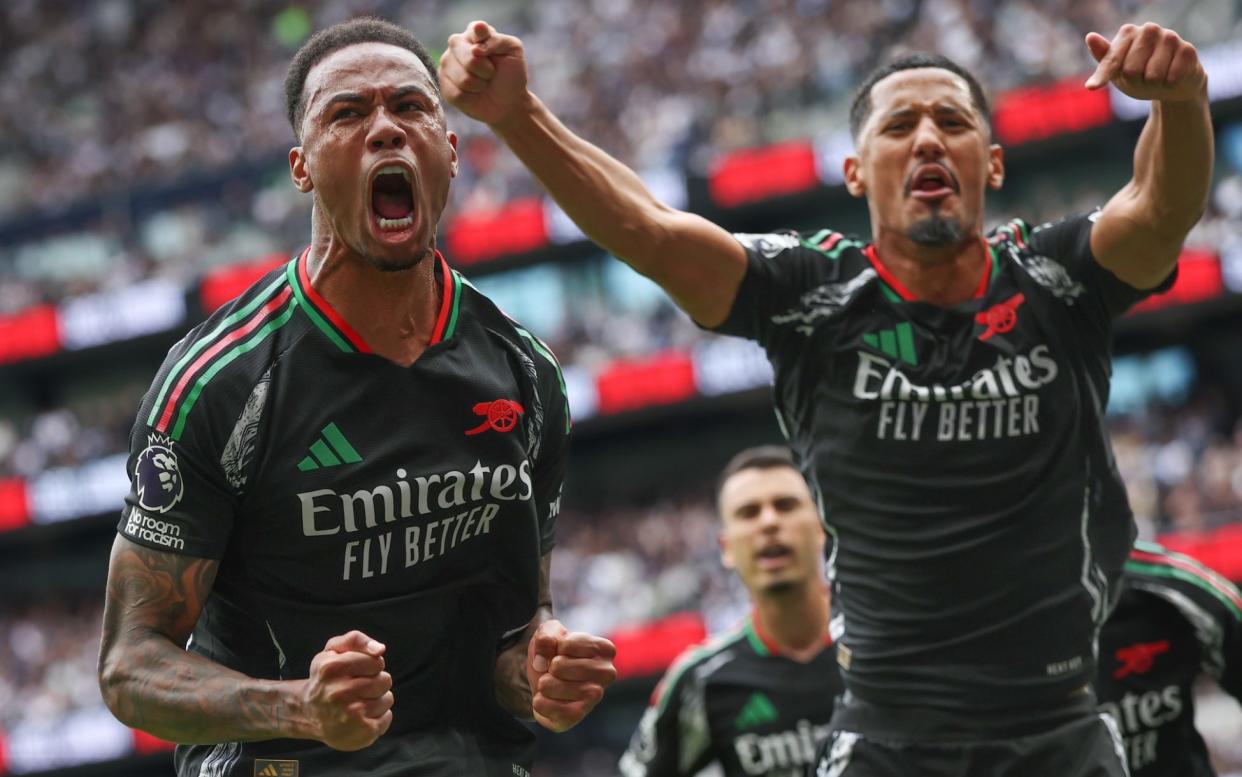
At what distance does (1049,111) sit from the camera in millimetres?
22469

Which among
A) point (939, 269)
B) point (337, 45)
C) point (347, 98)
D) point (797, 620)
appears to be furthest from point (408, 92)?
point (797, 620)

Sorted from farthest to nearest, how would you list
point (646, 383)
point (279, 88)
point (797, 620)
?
point (279, 88), point (646, 383), point (797, 620)

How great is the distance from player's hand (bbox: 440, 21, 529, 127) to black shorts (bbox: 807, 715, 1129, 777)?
2.13 metres

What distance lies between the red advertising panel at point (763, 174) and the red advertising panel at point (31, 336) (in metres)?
12.8

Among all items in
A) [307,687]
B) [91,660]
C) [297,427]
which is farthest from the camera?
[91,660]

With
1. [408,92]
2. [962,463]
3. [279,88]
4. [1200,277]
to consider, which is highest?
[279,88]

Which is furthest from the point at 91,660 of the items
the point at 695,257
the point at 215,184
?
the point at 695,257

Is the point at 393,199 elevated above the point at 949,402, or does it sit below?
above

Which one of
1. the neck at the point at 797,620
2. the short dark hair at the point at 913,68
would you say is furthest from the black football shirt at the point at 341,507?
the neck at the point at 797,620

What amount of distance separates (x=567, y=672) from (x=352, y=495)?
0.67m

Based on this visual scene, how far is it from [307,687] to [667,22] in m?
24.9

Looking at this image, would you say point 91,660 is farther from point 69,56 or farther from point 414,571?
point 414,571

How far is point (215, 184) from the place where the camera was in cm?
2998

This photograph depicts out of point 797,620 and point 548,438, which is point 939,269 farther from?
point 797,620
